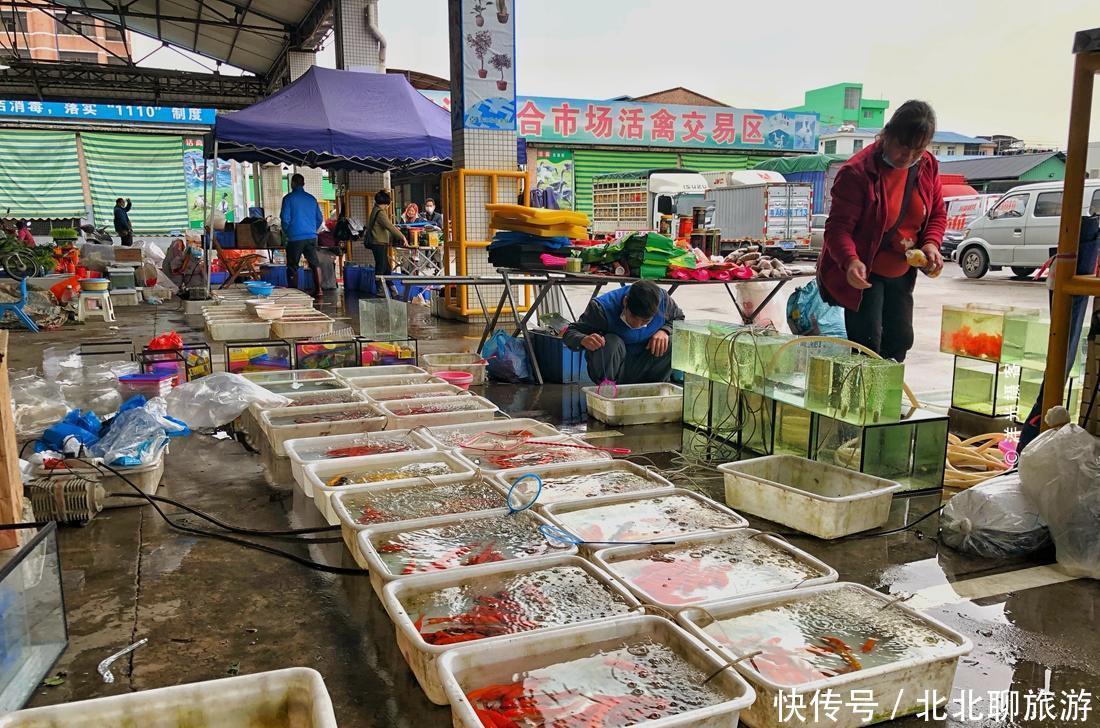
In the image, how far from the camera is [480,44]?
9.05 meters

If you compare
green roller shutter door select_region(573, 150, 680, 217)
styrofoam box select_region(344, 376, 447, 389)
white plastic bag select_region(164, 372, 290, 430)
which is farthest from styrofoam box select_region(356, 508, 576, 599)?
green roller shutter door select_region(573, 150, 680, 217)

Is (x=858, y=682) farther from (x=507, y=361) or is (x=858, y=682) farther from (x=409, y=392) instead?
(x=507, y=361)

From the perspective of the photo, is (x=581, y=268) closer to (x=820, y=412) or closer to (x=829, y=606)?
(x=820, y=412)

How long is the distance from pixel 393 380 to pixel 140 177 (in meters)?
21.8

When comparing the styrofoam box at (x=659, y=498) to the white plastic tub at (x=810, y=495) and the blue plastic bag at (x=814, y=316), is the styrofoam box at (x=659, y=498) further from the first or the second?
the blue plastic bag at (x=814, y=316)

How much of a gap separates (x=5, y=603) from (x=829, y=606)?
7.69ft

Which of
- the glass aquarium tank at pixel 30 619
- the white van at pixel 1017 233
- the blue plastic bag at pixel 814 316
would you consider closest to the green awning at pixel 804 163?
the white van at pixel 1017 233

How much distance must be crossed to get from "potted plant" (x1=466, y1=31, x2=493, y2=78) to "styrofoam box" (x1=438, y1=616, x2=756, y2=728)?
8177 millimetres

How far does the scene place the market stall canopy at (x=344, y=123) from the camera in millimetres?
9648

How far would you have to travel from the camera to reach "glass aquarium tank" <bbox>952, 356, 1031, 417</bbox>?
195 inches

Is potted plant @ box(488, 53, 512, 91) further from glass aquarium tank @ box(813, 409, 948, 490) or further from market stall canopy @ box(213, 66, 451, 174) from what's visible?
glass aquarium tank @ box(813, 409, 948, 490)

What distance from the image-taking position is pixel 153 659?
2379mm

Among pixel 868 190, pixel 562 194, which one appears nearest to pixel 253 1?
pixel 562 194

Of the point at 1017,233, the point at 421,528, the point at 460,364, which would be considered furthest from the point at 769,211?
the point at 421,528
